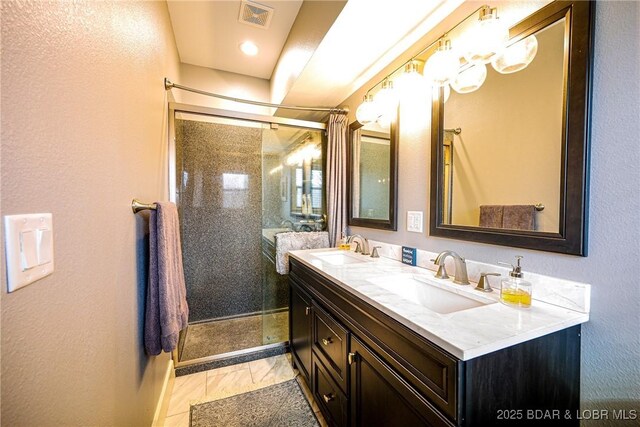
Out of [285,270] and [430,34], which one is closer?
[430,34]

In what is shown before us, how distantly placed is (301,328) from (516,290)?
126 centimetres

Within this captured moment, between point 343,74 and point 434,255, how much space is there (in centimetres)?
140

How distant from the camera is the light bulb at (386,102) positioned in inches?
60.2

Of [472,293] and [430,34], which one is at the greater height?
[430,34]

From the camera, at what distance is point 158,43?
57.7 inches

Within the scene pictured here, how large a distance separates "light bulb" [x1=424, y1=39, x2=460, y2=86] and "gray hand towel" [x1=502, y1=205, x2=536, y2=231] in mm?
640

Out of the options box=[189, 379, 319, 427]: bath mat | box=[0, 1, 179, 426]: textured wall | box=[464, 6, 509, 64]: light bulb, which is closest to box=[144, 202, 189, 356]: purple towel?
box=[0, 1, 179, 426]: textured wall

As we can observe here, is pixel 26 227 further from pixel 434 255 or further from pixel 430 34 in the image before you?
pixel 430 34

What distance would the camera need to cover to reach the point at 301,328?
1689mm

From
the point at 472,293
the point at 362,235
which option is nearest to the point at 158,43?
the point at 362,235

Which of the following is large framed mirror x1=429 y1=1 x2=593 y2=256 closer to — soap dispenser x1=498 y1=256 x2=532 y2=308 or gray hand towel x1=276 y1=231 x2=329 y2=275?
soap dispenser x1=498 y1=256 x2=532 y2=308

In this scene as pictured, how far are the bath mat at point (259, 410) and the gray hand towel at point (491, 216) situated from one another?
4.62ft

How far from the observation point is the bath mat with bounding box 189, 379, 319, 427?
140cm

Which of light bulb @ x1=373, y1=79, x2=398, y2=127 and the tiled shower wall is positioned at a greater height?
light bulb @ x1=373, y1=79, x2=398, y2=127
